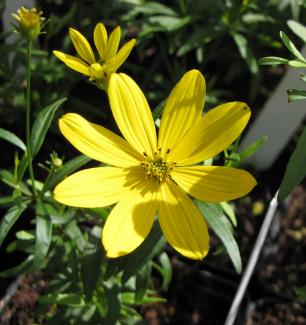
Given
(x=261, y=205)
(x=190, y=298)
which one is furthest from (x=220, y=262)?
(x=261, y=205)

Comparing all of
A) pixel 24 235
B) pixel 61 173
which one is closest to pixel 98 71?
pixel 61 173

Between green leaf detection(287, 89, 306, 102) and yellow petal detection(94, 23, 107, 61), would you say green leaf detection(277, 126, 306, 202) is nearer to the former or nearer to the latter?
green leaf detection(287, 89, 306, 102)

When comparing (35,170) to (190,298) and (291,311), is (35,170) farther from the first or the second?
(291,311)

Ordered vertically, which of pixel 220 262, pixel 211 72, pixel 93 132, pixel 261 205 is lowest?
pixel 220 262

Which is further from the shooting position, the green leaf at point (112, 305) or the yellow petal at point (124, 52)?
the green leaf at point (112, 305)

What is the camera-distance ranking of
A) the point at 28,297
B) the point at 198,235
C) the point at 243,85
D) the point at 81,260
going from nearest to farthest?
1. the point at 198,235
2. the point at 81,260
3. the point at 28,297
4. the point at 243,85

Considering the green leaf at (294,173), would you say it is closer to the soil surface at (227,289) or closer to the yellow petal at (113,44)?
the yellow petal at (113,44)

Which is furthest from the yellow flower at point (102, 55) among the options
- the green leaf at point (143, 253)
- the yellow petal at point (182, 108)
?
the green leaf at point (143, 253)
